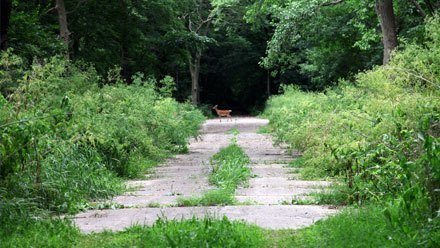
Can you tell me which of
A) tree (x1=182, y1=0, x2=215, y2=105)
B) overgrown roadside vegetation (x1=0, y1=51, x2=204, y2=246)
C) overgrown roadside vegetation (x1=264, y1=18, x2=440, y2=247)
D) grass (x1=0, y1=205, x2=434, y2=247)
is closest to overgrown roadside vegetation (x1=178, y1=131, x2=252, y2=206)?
overgrown roadside vegetation (x1=264, y1=18, x2=440, y2=247)

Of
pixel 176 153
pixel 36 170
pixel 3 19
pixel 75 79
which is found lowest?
pixel 176 153

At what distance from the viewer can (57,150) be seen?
9836 mm

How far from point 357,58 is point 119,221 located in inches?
1199

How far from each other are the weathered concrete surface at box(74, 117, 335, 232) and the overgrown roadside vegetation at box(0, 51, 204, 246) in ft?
1.60

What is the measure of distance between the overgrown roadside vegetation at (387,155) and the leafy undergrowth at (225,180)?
1405 millimetres

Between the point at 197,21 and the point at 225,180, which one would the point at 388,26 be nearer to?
the point at 225,180

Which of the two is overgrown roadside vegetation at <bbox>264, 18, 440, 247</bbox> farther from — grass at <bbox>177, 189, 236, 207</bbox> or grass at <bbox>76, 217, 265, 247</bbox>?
grass at <bbox>177, 189, 236, 207</bbox>

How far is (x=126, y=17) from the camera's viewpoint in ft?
98.6

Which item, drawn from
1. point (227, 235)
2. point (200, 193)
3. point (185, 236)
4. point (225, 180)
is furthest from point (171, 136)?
point (185, 236)

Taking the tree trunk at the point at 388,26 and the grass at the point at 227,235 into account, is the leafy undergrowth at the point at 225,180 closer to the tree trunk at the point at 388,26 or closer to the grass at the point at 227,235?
the grass at the point at 227,235

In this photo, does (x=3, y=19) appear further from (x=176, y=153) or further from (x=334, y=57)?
(x=334, y=57)

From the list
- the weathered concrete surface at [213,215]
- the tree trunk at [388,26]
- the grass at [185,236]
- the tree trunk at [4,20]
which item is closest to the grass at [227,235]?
the grass at [185,236]

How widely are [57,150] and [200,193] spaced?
2375 millimetres

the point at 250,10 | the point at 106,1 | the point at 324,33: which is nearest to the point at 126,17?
the point at 106,1
